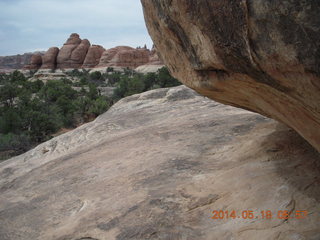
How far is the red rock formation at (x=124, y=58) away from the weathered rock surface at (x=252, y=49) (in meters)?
49.1

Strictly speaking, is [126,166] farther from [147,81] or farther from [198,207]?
[147,81]

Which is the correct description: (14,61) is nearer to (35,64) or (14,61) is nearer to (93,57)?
(35,64)

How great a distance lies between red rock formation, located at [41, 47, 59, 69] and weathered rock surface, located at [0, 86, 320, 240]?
51626mm

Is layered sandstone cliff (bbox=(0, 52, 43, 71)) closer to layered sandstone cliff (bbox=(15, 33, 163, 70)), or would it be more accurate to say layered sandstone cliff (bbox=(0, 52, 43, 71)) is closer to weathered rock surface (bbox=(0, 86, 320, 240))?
layered sandstone cliff (bbox=(15, 33, 163, 70))

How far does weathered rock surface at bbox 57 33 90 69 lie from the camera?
53.3 metres

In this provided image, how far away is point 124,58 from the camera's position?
51250mm

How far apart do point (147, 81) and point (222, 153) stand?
21.2 meters

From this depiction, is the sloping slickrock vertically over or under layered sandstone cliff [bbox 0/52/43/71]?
under

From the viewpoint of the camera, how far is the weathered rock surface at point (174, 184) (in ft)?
7.72

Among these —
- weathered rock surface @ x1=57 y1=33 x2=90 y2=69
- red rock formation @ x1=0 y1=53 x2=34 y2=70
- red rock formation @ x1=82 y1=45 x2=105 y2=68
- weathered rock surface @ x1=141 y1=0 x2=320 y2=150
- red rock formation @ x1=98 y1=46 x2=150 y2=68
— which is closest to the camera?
weathered rock surface @ x1=141 y1=0 x2=320 y2=150
